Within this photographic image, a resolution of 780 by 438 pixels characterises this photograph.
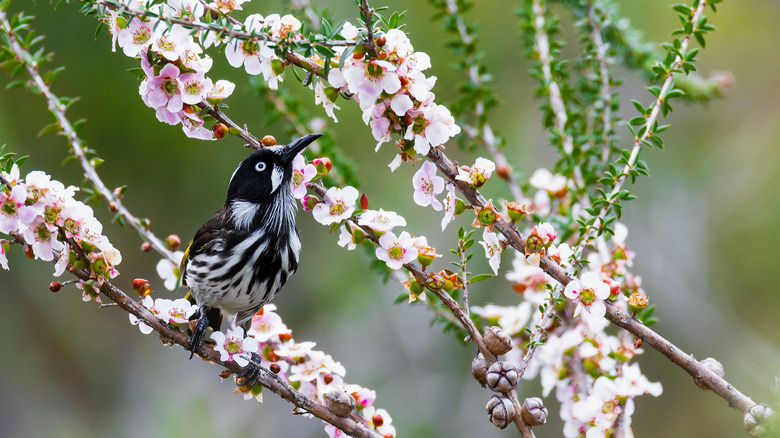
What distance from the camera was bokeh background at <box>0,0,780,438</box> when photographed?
353 cm

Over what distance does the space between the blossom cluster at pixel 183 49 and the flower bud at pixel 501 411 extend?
0.53m

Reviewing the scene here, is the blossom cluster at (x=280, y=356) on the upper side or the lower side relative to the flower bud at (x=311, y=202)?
lower

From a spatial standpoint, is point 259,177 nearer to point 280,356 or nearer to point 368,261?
point 280,356

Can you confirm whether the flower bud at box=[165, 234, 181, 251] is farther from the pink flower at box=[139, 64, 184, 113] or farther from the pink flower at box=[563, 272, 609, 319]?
the pink flower at box=[563, 272, 609, 319]

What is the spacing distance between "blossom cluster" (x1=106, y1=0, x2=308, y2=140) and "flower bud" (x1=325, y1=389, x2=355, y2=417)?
430 millimetres

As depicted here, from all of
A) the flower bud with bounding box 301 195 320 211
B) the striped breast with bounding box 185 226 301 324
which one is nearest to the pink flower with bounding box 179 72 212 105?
the flower bud with bounding box 301 195 320 211

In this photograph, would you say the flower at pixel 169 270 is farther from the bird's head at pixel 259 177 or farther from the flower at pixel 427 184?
the flower at pixel 427 184

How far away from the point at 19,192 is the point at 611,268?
36.9 inches

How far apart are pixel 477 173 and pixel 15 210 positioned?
2.09 feet

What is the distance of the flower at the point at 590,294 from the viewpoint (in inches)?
41.8

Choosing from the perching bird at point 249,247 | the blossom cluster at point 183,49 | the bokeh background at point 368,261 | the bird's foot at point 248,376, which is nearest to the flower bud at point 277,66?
the blossom cluster at point 183,49

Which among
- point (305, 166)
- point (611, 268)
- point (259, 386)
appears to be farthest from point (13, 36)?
point (611, 268)

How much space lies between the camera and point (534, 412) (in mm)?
1013

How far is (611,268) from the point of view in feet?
4.31
